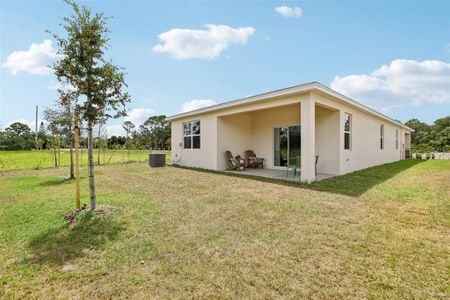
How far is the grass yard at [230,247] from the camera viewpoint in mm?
2205

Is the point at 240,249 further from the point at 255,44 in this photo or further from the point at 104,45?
the point at 255,44

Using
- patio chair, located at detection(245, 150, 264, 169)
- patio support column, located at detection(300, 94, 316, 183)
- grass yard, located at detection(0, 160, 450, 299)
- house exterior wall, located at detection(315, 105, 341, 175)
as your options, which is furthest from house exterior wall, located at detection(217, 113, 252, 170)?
grass yard, located at detection(0, 160, 450, 299)

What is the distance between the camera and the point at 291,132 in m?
10.4

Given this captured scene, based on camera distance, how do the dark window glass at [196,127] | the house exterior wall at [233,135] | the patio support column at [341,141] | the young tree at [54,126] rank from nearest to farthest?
1. the patio support column at [341,141]
2. the young tree at [54,126]
3. the house exterior wall at [233,135]
4. the dark window glass at [196,127]

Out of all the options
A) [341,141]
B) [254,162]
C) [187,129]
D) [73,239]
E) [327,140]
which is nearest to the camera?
[73,239]

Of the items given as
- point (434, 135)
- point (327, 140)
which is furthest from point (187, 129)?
point (434, 135)

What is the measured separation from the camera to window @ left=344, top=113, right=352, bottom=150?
9453 millimetres

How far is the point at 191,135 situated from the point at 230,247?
1024 cm

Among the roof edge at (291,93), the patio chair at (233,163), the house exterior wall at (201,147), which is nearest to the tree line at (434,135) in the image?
the roof edge at (291,93)

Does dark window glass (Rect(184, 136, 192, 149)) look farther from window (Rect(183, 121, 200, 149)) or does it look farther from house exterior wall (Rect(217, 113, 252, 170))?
house exterior wall (Rect(217, 113, 252, 170))

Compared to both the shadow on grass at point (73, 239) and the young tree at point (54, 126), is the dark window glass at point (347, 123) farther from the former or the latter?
the young tree at point (54, 126)

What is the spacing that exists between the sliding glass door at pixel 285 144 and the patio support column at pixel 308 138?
8.71ft

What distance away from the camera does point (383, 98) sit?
22297mm

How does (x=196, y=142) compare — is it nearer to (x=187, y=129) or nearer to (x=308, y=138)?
(x=187, y=129)
